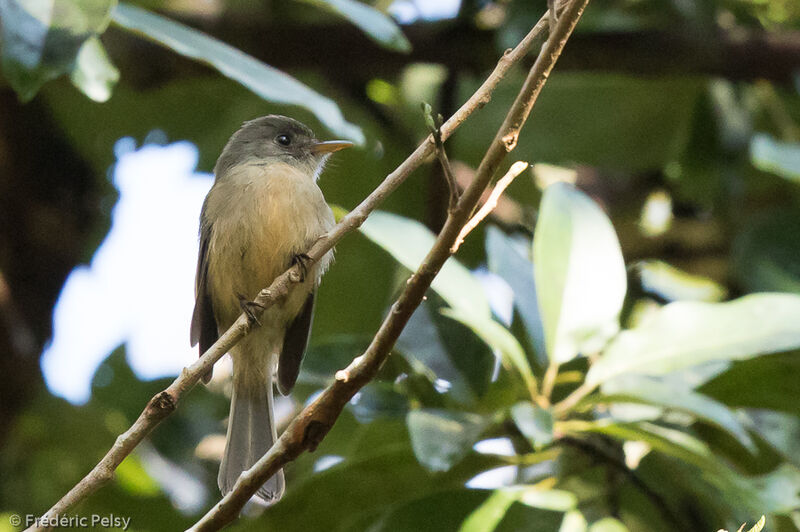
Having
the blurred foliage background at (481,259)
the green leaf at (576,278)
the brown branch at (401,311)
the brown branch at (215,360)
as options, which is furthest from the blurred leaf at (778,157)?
the brown branch at (401,311)

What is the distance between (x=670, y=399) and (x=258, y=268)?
1.37 m

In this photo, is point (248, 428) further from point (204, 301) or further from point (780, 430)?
point (780, 430)

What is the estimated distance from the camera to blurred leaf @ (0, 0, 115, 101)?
231 centimetres

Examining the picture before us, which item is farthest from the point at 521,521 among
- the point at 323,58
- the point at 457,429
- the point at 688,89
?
the point at 688,89

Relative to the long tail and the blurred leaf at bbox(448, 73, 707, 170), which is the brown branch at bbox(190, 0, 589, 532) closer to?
the long tail

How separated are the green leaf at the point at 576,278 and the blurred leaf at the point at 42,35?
1452 mm

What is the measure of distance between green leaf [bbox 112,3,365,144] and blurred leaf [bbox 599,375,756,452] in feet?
3.49

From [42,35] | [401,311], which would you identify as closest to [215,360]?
[401,311]

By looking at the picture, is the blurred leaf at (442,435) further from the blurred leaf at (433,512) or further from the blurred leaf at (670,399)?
the blurred leaf at (670,399)

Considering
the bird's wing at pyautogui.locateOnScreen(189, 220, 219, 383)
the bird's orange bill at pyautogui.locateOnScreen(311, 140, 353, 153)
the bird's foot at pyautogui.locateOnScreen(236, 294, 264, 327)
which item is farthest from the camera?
the bird's orange bill at pyautogui.locateOnScreen(311, 140, 353, 153)

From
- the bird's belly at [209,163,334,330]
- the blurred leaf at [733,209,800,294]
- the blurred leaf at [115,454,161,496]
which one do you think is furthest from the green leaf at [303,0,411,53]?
the blurred leaf at [115,454,161,496]

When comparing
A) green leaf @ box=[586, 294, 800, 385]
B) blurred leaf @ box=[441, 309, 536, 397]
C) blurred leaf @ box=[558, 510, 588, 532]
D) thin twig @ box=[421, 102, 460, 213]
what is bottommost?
blurred leaf @ box=[558, 510, 588, 532]

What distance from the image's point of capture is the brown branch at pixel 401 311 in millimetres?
1582

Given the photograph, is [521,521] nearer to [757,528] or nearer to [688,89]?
[757,528]
